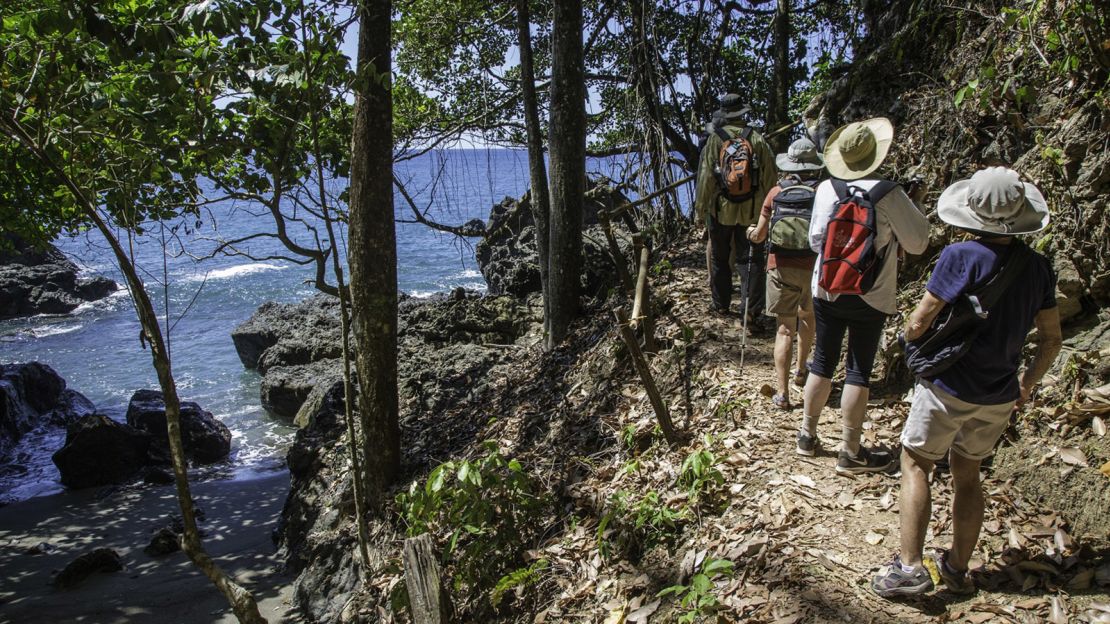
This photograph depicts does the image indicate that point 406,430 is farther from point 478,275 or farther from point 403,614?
point 478,275

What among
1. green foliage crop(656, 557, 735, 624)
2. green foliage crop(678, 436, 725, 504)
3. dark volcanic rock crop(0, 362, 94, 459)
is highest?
green foliage crop(678, 436, 725, 504)

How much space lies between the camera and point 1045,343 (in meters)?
3.18

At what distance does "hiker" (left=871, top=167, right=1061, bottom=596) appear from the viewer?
9.85 feet

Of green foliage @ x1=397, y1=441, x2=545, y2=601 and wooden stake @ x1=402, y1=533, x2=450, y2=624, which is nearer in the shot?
wooden stake @ x1=402, y1=533, x2=450, y2=624

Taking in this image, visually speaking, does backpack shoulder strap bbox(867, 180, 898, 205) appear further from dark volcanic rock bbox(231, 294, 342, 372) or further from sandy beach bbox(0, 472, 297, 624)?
dark volcanic rock bbox(231, 294, 342, 372)

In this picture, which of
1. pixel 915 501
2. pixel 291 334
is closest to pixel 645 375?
pixel 915 501

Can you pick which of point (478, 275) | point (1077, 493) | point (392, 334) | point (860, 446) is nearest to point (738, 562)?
point (860, 446)

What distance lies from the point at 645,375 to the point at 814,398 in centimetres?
115

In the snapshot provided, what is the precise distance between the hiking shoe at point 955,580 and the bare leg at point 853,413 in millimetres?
1071

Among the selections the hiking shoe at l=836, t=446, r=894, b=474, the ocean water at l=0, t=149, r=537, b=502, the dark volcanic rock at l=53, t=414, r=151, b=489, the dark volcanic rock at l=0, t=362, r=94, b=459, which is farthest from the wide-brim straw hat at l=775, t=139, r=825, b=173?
the dark volcanic rock at l=0, t=362, r=94, b=459

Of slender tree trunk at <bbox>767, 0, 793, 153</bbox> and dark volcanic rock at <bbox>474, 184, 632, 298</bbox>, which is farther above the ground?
slender tree trunk at <bbox>767, 0, 793, 153</bbox>

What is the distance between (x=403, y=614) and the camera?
5609mm

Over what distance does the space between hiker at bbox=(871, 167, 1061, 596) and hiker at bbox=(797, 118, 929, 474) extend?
0.79 metres

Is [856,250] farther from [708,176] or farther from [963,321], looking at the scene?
[708,176]
